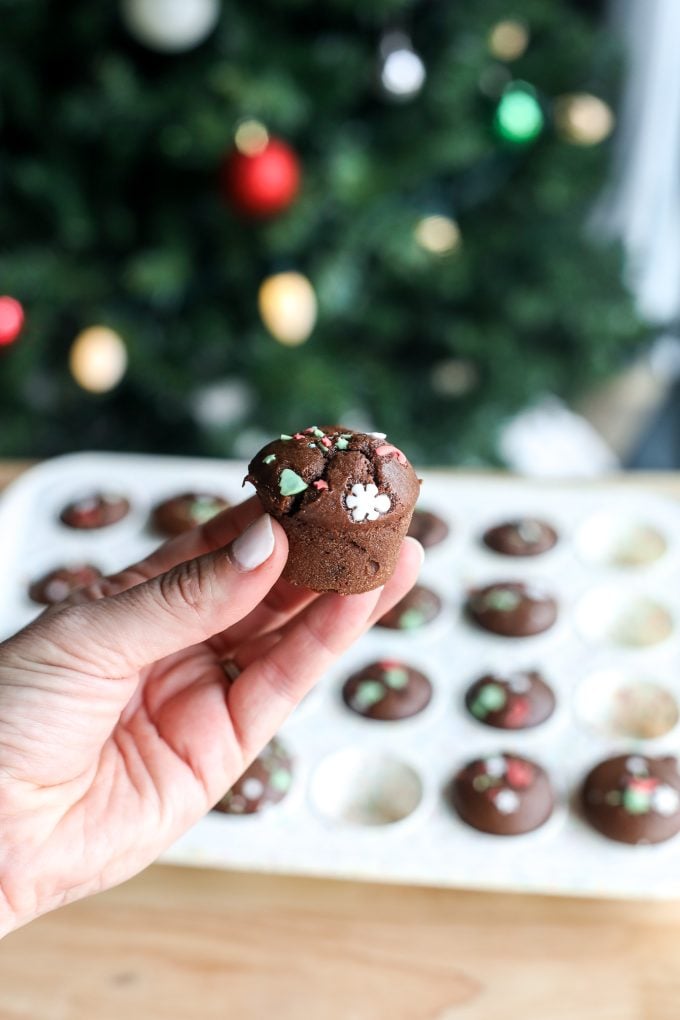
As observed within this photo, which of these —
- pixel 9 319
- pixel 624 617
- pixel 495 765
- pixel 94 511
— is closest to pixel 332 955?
pixel 495 765

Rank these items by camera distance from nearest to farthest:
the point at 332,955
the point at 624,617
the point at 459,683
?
the point at 332,955 → the point at 459,683 → the point at 624,617

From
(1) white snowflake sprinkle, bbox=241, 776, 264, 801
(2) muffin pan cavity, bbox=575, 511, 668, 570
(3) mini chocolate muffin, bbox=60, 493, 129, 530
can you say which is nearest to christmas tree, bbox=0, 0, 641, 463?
(3) mini chocolate muffin, bbox=60, 493, 129, 530

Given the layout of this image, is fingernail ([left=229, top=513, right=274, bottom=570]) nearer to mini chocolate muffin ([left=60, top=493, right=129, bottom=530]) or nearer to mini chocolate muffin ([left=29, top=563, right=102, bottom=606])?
mini chocolate muffin ([left=29, top=563, right=102, bottom=606])

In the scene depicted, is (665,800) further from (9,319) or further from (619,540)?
(9,319)

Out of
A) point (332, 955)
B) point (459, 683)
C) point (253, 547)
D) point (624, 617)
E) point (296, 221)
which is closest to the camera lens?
point (253, 547)

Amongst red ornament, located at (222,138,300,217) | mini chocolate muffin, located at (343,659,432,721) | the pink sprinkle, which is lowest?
mini chocolate muffin, located at (343,659,432,721)

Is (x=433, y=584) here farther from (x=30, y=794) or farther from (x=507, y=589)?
(x=30, y=794)

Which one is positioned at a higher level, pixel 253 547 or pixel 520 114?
pixel 520 114
